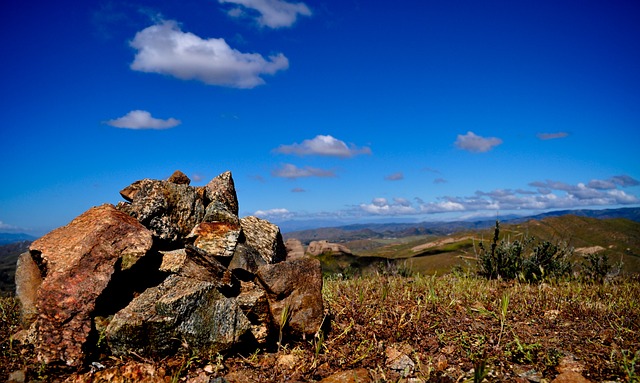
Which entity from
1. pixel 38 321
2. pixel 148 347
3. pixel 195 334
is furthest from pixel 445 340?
pixel 38 321

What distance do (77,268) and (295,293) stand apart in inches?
139

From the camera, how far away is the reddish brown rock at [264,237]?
9.02 metres

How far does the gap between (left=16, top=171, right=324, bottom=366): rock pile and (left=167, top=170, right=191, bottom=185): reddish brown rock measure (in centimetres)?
Result: 116

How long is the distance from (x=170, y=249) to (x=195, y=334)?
2.57 meters

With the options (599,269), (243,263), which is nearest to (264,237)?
(243,263)

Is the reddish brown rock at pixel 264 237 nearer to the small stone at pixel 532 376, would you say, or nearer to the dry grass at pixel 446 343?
the dry grass at pixel 446 343

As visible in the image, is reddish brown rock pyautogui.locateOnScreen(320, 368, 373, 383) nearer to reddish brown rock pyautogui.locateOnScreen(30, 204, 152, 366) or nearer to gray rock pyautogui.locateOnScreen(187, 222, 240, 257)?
gray rock pyautogui.locateOnScreen(187, 222, 240, 257)

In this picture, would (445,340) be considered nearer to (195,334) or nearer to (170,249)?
(195,334)

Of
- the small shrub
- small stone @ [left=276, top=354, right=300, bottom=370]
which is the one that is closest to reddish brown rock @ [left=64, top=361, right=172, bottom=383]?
small stone @ [left=276, top=354, right=300, bottom=370]

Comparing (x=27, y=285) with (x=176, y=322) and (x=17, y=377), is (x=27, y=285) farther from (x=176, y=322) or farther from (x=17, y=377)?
(x=176, y=322)

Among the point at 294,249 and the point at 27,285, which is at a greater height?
the point at 27,285

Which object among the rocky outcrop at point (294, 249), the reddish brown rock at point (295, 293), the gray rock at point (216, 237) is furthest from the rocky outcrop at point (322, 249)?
the reddish brown rock at point (295, 293)

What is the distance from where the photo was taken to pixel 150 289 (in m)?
6.42

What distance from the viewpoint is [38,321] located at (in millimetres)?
5715
